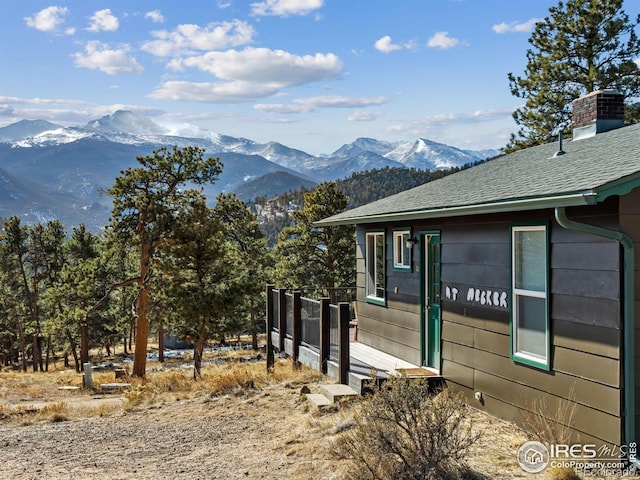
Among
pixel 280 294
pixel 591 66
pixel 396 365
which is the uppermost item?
pixel 591 66

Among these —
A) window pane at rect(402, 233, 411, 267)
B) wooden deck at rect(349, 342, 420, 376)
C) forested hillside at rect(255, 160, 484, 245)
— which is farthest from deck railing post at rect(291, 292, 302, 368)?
forested hillside at rect(255, 160, 484, 245)

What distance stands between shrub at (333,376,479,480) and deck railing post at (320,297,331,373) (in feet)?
13.5

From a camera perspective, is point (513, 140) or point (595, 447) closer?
point (595, 447)

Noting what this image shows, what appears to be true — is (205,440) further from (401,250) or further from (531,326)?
(531,326)

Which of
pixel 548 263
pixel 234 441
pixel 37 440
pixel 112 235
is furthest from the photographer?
pixel 112 235

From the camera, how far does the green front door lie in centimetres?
959

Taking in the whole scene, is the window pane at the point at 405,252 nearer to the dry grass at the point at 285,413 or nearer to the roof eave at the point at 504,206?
the roof eave at the point at 504,206

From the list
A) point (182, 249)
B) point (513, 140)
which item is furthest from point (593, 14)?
point (182, 249)

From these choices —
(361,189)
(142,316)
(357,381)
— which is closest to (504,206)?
(357,381)

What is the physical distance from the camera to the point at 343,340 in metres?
9.47

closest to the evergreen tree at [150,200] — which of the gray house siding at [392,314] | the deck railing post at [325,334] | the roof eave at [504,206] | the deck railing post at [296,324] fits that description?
the deck railing post at [296,324]

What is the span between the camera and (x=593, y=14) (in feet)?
74.8

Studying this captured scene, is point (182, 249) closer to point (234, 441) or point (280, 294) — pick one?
point (280, 294)

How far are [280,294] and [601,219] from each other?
7.96 meters
